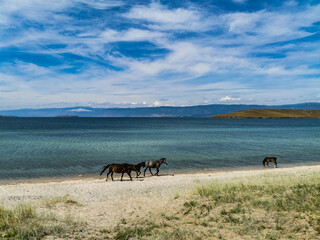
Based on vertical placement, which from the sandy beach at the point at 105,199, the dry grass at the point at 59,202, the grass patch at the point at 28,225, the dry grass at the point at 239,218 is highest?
the grass patch at the point at 28,225

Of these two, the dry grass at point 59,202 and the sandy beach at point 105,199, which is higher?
the dry grass at point 59,202

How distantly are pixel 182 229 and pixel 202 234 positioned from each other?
27.2 inches

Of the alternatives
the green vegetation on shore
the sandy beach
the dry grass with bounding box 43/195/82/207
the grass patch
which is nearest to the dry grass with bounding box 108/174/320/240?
the green vegetation on shore

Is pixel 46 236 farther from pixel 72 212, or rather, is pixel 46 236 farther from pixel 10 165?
pixel 10 165

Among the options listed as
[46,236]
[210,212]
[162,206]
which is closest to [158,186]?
[162,206]

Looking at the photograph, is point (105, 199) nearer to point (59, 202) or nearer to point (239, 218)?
point (59, 202)

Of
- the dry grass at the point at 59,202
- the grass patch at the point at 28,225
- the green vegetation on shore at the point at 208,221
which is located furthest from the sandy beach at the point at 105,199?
the grass patch at the point at 28,225

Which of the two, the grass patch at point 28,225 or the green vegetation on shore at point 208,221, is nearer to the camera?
the grass patch at point 28,225

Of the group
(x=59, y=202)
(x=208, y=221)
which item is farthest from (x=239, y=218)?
(x=59, y=202)

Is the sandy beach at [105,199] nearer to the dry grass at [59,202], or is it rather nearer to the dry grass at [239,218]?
the dry grass at [59,202]

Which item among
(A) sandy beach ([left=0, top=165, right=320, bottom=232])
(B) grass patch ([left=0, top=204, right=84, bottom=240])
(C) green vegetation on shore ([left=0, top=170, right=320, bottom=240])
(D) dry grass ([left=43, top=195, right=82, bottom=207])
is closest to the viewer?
(B) grass patch ([left=0, top=204, right=84, bottom=240])

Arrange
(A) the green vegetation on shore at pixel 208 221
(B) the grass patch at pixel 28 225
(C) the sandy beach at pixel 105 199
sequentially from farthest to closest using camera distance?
1. (C) the sandy beach at pixel 105 199
2. (A) the green vegetation on shore at pixel 208 221
3. (B) the grass patch at pixel 28 225

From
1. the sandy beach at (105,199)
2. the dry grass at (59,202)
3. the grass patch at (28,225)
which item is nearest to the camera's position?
the grass patch at (28,225)

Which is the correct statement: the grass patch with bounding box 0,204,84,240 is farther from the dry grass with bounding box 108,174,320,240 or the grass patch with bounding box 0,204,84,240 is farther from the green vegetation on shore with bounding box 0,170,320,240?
the dry grass with bounding box 108,174,320,240
